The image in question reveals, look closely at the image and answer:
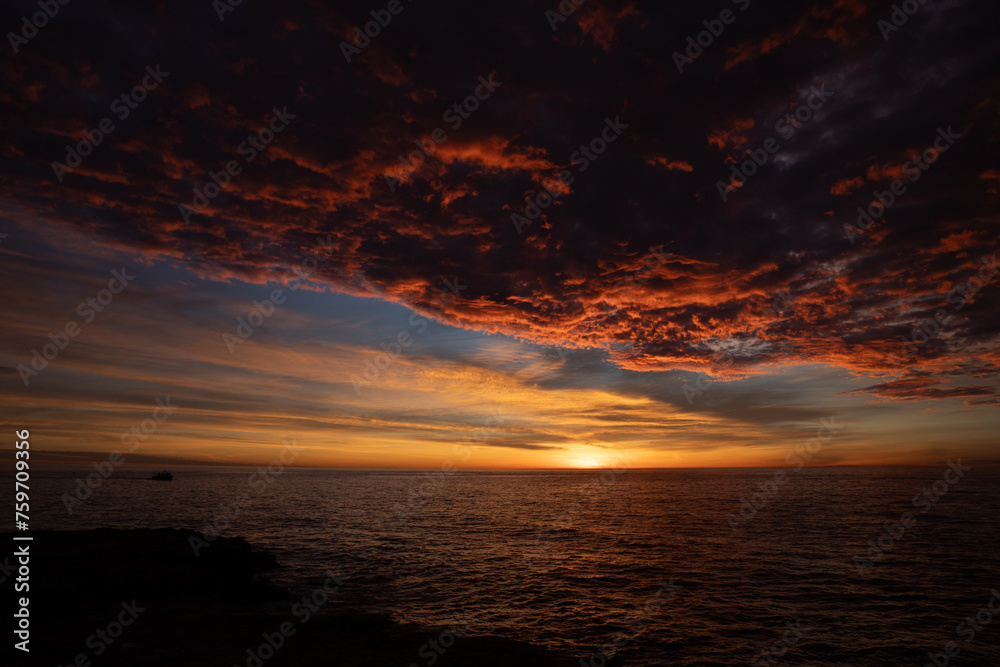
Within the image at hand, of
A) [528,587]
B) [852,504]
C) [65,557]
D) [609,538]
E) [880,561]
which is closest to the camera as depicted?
[65,557]

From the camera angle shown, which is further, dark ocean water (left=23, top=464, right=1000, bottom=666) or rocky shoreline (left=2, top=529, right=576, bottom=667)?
dark ocean water (left=23, top=464, right=1000, bottom=666)

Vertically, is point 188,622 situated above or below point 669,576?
below

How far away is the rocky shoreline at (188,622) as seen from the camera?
512 inches

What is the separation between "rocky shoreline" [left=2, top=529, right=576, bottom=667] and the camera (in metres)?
13.0

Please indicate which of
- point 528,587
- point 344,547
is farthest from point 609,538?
point 344,547

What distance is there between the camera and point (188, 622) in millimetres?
15508

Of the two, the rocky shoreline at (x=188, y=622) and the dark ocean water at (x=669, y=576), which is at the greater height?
the dark ocean water at (x=669, y=576)

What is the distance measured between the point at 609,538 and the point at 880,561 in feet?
64.4

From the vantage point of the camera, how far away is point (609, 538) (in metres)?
39.6

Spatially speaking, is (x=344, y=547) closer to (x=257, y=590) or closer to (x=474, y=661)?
(x=257, y=590)

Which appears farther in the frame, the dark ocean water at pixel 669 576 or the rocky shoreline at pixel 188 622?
the dark ocean water at pixel 669 576

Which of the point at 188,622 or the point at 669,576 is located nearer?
the point at 188,622

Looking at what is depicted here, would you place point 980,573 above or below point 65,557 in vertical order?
above

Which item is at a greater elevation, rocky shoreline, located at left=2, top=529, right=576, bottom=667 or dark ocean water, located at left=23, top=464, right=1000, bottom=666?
dark ocean water, located at left=23, top=464, right=1000, bottom=666
